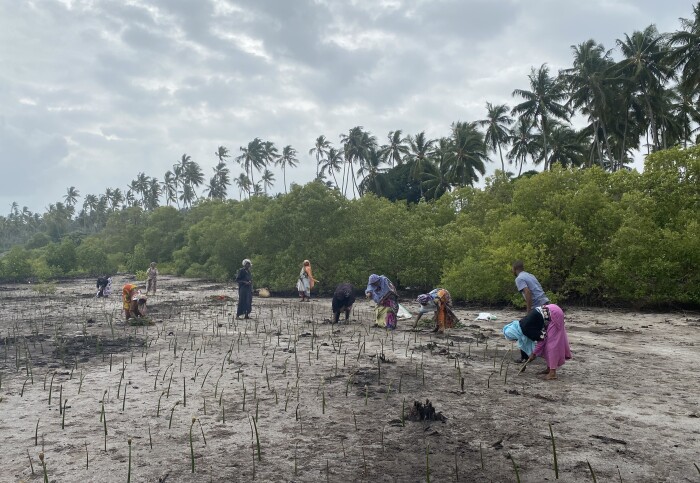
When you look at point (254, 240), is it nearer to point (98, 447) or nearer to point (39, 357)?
point (39, 357)

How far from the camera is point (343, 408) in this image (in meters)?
6.56

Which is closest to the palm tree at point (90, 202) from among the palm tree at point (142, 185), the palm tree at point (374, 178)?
the palm tree at point (142, 185)

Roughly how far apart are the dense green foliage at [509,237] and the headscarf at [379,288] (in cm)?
623

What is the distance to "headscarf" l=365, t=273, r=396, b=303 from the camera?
41.6 feet

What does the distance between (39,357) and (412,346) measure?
7732 mm

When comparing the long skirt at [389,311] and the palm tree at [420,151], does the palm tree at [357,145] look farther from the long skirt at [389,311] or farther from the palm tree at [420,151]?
the long skirt at [389,311]

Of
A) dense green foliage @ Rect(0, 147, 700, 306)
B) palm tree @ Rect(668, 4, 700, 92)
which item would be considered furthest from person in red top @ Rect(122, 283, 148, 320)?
palm tree @ Rect(668, 4, 700, 92)

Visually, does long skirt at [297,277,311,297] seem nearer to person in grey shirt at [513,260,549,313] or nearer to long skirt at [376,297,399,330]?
long skirt at [376,297,399,330]

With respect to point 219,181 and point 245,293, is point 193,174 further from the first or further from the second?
point 245,293

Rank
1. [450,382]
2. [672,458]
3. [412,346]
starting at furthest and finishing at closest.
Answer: [412,346]
[450,382]
[672,458]

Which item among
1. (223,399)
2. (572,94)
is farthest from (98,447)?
(572,94)

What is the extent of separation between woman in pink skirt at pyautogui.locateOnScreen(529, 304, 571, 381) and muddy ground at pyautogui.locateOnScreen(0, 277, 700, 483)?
0.91ft

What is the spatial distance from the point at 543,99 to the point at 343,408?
3925 centimetres

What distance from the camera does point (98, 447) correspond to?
5.32 metres
